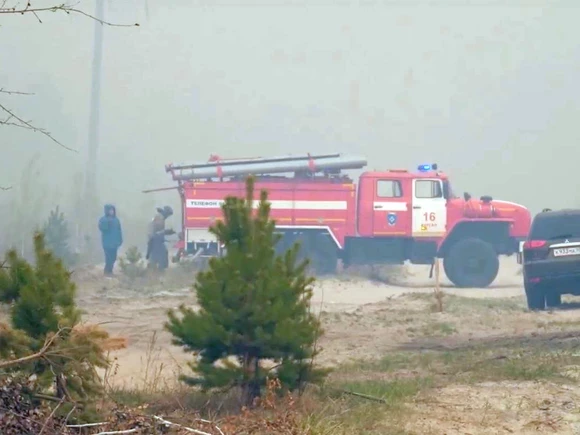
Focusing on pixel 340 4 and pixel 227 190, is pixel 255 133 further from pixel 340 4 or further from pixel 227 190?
pixel 227 190

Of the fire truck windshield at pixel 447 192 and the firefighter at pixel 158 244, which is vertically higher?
the fire truck windshield at pixel 447 192

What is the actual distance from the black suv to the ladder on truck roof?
307 inches

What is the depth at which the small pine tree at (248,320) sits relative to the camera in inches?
246

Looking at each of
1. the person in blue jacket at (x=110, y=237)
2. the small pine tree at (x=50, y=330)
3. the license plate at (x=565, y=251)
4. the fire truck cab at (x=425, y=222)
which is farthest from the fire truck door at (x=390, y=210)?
the small pine tree at (x=50, y=330)

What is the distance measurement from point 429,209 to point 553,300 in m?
6.56

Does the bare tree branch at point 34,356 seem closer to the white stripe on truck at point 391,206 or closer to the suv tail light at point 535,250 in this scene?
Result: the suv tail light at point 535,250

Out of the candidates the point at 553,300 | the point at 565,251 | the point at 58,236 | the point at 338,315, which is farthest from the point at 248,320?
the point at 58,236

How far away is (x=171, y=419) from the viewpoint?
17.3 feet

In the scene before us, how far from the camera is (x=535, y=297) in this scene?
44.8ft

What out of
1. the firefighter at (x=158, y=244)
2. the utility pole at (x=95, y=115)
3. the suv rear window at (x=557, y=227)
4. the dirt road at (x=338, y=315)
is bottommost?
the dirt road at (x=338, y=315)

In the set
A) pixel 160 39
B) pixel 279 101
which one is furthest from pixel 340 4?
pixel 160 39

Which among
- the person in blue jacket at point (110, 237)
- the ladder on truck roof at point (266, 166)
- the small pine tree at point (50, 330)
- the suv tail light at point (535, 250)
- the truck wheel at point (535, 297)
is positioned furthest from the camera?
the ladder on truck roof at point (266, 166)

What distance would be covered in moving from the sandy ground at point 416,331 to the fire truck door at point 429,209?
115 cm

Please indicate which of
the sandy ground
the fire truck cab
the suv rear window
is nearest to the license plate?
the suv rear window
